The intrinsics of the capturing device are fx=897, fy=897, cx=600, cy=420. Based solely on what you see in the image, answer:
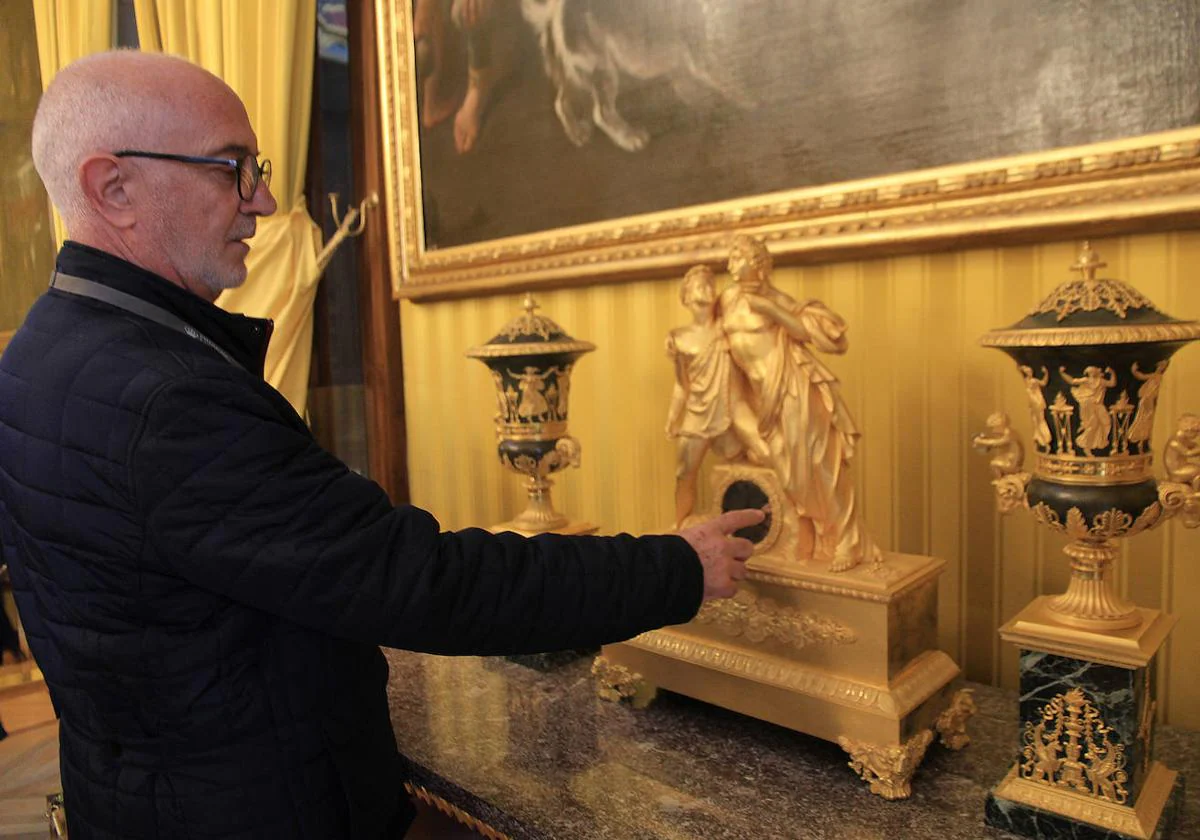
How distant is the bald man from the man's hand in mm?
74

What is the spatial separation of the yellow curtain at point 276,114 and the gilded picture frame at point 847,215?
0.40 metres

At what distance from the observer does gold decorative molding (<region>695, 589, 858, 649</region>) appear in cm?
150

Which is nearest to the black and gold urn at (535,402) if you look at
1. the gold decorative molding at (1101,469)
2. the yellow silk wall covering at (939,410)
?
the yellow silk wall covering at (939,410)

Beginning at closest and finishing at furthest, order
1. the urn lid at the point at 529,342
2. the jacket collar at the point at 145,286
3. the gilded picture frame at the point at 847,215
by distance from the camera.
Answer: the jacket collar at the point at 145,286 → the gilded picture frame at the point at 847,215 → the urn lid at the point at 529,342

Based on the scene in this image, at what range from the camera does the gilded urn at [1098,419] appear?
120 centimetres

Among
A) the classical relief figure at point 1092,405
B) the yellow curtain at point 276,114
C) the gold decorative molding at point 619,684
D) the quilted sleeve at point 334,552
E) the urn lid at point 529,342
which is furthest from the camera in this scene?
the yellow curtain at point 276,114

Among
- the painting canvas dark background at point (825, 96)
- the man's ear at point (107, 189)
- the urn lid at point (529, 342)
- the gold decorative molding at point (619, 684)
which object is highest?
the painting canvas dark background at point (825, 96)

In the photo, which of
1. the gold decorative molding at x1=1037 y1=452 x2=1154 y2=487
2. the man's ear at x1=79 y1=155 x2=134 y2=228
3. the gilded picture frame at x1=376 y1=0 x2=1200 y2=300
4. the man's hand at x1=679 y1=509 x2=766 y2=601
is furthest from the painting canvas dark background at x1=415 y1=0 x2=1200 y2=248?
the man's ear at x1=79 y1=155 x2=134 y2=228

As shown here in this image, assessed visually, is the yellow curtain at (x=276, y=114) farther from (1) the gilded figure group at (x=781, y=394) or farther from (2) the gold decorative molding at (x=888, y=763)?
(2) the gold decorative molding at (x=888, y=763)

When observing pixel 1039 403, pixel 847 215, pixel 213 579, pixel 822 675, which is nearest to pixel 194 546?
pixel 213 579

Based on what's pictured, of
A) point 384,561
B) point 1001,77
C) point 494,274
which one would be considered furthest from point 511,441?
point 1001,77

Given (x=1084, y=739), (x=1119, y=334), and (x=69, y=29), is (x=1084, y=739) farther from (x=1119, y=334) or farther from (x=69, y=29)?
(x=69, y=29)

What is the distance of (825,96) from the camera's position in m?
1.92

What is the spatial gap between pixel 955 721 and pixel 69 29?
3.59 metres
